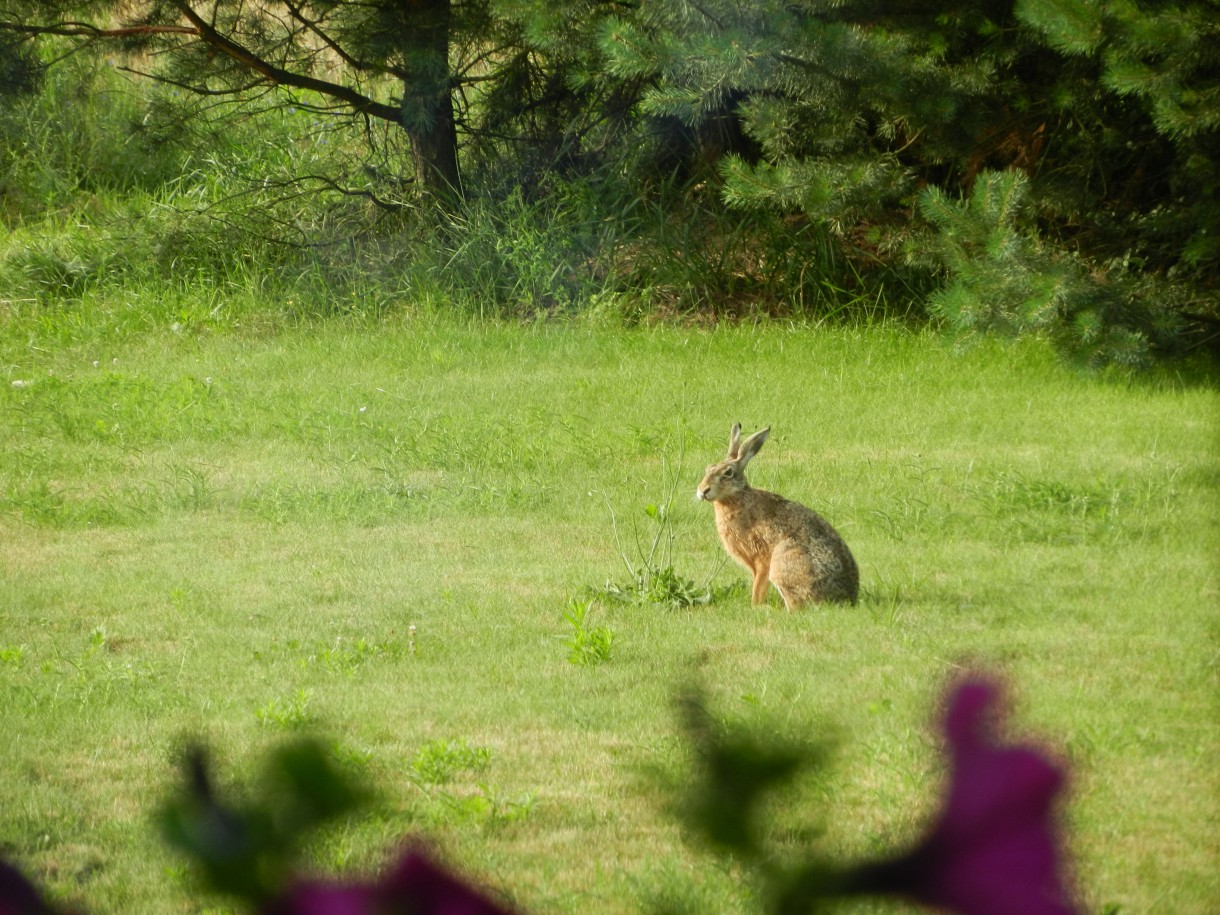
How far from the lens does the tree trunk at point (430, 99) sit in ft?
27.9

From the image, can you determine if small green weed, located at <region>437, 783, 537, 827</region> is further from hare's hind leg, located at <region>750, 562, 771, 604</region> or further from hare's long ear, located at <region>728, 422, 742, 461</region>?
hare's long ear, located at <region>728, 422, 742, 461</region>

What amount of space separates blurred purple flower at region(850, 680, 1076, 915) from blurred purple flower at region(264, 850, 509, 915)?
0.09 meters

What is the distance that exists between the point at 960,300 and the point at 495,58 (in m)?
4.25

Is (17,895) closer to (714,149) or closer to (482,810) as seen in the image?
(482,810)

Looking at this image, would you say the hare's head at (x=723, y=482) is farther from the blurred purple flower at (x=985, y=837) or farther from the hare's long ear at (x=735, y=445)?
the blurred purple flower at (x=985, y=837)

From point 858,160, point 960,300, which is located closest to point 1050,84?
point 858,160

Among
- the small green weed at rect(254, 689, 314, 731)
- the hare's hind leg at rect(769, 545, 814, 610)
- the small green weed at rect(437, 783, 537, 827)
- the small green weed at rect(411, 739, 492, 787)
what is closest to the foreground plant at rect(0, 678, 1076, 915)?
the small green weed at rect(437, 783, 537, 827)

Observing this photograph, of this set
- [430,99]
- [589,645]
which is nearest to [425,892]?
[589,645]

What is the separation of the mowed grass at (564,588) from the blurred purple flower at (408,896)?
0.10m

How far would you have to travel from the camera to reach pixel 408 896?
32cm

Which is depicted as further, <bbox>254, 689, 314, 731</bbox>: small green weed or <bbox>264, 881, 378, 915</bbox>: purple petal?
<bbox>254, 689, 314, 731</bbox>: small green weed

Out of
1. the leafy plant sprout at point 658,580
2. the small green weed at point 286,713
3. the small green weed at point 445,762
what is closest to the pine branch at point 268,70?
the leafy plant sprout at point 658,580

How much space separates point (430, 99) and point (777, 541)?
5.48 metres

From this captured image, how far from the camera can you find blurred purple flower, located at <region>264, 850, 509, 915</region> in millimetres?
316
